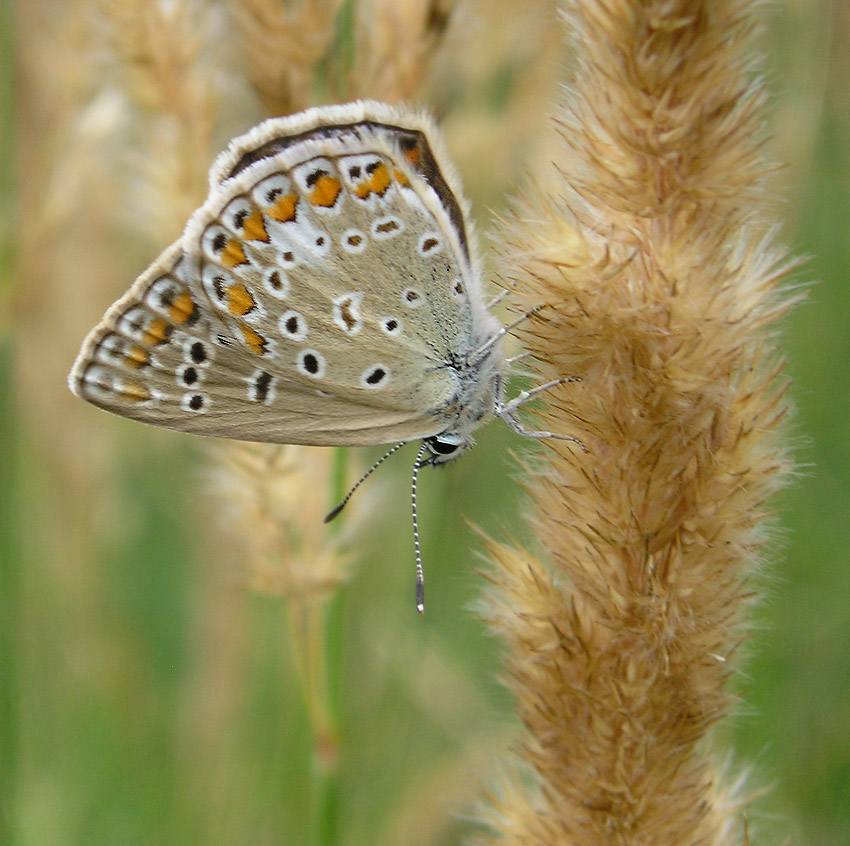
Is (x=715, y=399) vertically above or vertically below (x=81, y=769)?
above

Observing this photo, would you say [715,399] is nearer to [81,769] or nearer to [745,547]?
[745,547]

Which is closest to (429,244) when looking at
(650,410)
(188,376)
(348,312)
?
(348,312)

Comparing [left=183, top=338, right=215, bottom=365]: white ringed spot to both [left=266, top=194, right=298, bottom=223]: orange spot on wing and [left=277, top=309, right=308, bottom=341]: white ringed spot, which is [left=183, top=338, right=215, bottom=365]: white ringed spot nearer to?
[left=277, top=309, right=308, bottom=341]: white ringed spot

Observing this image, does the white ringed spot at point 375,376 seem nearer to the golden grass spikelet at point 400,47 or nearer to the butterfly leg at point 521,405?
the butterfly leg at point 521,405

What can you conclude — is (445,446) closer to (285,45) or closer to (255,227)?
(255,227)

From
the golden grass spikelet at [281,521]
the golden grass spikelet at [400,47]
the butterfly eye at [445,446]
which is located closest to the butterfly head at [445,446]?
the butterfly eye at [445,446]

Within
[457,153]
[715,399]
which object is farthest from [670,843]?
[457,153]
